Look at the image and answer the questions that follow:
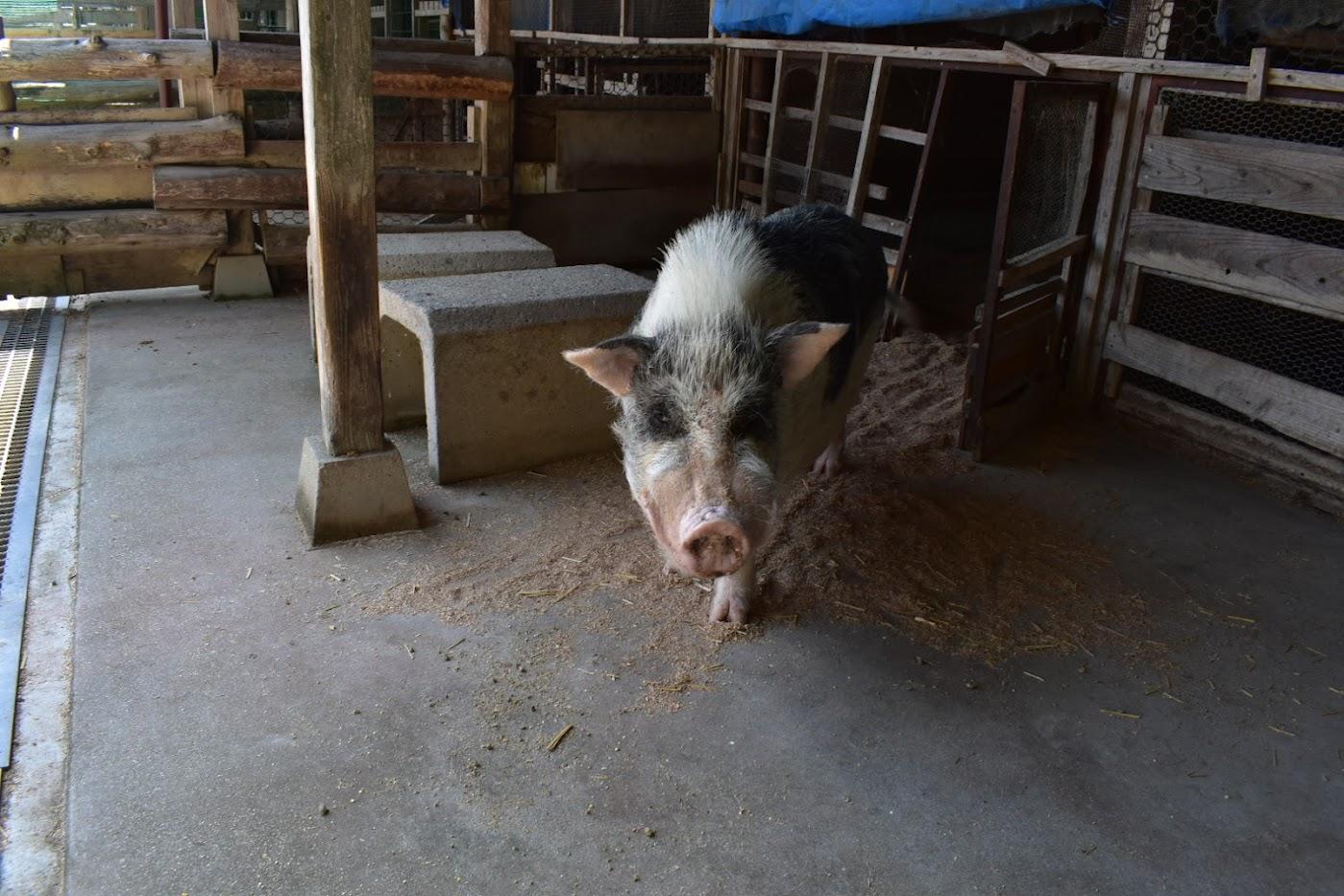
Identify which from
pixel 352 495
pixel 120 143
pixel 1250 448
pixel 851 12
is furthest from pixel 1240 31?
pixel 120 143

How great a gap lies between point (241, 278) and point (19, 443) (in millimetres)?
2774

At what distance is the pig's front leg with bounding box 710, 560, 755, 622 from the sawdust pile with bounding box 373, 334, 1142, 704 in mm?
50

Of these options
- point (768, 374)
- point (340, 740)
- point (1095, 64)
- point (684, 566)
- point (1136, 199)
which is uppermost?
point (1095, 64)

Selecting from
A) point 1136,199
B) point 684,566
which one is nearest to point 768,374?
point 684,566

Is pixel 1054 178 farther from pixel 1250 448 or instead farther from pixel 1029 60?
pixel 1250 448

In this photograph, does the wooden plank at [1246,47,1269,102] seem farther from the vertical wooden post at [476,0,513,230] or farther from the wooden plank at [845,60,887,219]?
the vertical wooden post at [476,0,513,230]

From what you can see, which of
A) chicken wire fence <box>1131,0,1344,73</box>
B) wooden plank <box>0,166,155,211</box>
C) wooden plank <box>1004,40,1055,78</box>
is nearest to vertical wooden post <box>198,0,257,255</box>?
wooden plank <box>0,166,155,211</box>

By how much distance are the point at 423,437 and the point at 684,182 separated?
414cm

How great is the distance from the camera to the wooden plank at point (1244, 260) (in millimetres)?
4531

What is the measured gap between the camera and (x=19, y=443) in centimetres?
485

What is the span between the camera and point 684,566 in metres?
2.89

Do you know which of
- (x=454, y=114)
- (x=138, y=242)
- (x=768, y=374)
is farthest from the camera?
(x=454, y=114)

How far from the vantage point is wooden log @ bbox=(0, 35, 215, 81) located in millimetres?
6301

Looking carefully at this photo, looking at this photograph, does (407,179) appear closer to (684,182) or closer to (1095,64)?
(684,182)
